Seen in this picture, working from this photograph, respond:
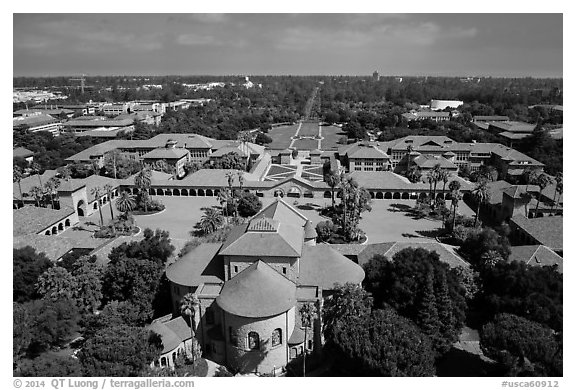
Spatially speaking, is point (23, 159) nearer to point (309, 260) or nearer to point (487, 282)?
point (309, 260)

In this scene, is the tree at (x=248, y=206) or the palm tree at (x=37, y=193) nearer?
the palm tree at (x=37, y=193)

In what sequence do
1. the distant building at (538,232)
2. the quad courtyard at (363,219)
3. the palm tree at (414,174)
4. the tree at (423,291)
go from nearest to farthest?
1. the tree at (423,291)
2. the distant building at (538,232)
3. the quad courtyard at (363,219)
4. the palm tree at (414,174)

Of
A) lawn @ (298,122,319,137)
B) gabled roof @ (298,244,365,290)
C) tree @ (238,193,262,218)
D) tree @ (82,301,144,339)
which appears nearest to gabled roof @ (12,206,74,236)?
tree @ (238,193,262,218)

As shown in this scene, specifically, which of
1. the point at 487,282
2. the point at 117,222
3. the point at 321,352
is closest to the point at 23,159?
the point at 117,222

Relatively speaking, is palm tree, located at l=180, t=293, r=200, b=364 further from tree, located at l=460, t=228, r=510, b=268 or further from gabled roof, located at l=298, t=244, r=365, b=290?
tree, located at l=460, t=228, r=510, b=268

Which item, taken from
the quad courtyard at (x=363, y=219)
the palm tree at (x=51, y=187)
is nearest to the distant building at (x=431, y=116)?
the quad courtyard at (x=363, y=219)

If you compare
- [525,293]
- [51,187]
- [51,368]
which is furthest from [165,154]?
[525,293]

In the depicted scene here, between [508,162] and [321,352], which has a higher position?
[508,162]

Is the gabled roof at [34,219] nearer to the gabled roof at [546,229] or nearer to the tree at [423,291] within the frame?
the tree at [423,291]
